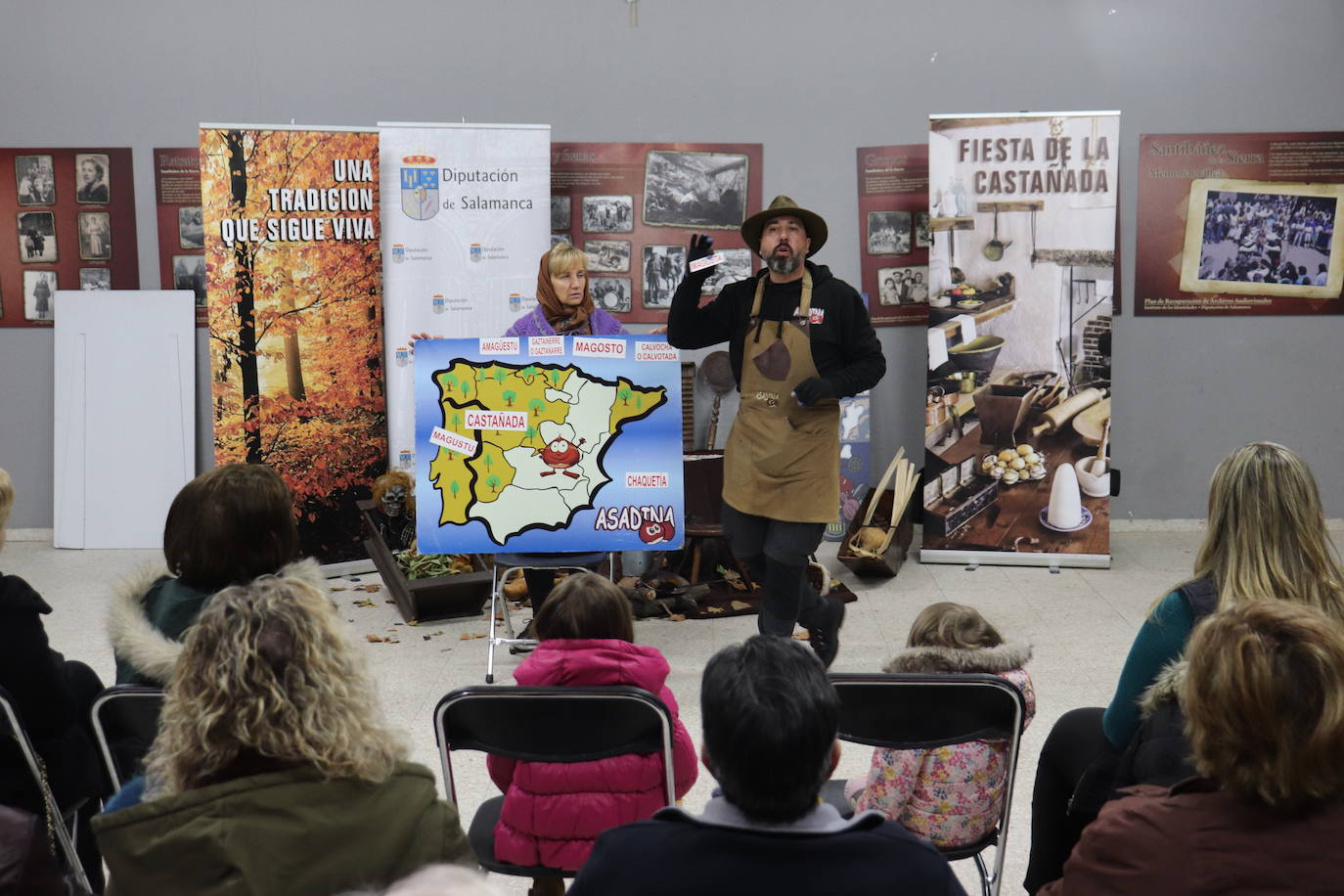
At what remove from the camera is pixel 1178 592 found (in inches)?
89.8

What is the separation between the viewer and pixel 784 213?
3979 mm

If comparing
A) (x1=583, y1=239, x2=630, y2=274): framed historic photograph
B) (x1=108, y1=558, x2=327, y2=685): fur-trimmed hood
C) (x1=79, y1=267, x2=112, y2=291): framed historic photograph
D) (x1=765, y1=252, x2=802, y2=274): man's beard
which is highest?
(x1=583, y1=239, x2=630, y2=274): framed historic photograph

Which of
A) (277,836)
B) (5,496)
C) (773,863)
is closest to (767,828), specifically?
(773,863)

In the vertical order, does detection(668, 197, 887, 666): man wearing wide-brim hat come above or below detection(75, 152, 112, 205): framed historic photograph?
below

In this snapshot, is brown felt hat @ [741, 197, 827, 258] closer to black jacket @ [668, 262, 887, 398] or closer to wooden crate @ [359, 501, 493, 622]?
black jacket @ [668, 262, 887, 398]

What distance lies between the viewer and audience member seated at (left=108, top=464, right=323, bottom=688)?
7.74ft

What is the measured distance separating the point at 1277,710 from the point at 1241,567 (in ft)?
2.77

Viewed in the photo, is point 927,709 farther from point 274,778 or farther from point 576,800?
point 274,778

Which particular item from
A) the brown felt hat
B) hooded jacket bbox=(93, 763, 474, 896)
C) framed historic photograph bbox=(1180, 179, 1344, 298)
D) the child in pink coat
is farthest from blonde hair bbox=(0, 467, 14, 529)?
framed historic photograph bbox=(1180, 179, 1344, 298)

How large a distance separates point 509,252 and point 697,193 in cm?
118

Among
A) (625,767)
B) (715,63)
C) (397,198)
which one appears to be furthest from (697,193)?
(625,767)

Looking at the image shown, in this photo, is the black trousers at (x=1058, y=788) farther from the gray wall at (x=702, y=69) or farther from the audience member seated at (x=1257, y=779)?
the gray wall at (x=702, y=69)

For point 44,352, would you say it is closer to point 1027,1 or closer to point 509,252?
point 509,252

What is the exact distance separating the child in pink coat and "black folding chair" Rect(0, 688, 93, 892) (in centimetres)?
163
